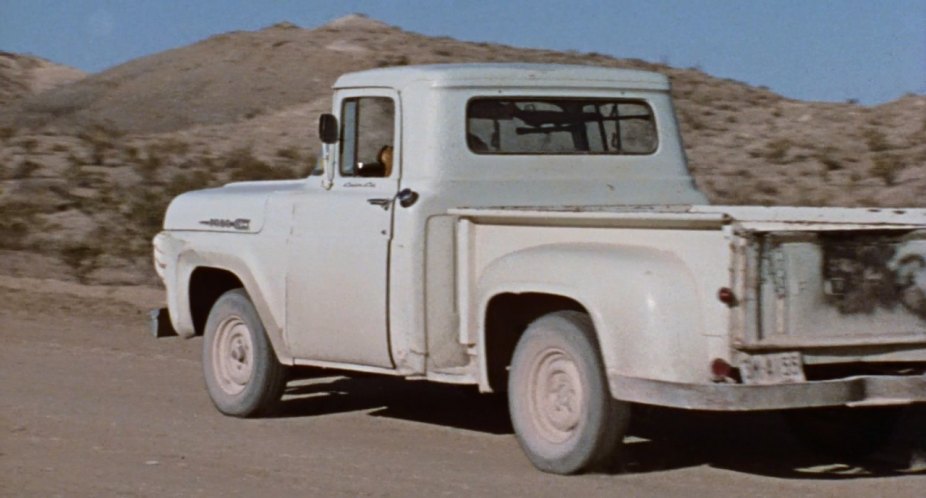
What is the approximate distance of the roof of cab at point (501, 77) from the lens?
347 inches

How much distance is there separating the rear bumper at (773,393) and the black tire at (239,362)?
280 cm

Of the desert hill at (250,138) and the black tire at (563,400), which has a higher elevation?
the desert hill at (250,138)

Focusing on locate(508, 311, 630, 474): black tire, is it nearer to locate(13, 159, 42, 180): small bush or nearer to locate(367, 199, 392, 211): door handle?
locate(367, 199, 392, 211): door handle

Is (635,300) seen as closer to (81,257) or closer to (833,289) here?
(833,289)

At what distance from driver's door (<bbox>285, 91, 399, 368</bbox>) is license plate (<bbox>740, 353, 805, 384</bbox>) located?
2177 mm

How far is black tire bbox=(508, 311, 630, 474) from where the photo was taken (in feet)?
24.5

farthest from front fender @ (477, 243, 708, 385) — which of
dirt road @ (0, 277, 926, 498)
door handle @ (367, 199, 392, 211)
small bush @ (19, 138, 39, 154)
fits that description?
small bush @ (19, 138, 39, 154)

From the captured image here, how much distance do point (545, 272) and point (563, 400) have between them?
1.92 feet

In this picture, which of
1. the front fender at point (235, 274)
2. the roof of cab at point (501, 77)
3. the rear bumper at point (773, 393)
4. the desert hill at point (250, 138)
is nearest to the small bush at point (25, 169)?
the desert hill at point (250, 138)

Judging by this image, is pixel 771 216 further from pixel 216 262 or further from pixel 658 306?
pixel 216 262

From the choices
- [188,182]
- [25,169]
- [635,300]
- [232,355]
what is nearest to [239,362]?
[232,355]

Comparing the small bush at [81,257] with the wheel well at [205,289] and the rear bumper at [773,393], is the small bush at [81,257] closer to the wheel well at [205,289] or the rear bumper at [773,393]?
the wheel well at [205,289]

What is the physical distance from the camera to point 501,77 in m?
8.91

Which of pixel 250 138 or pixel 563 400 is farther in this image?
pixel 250 138
